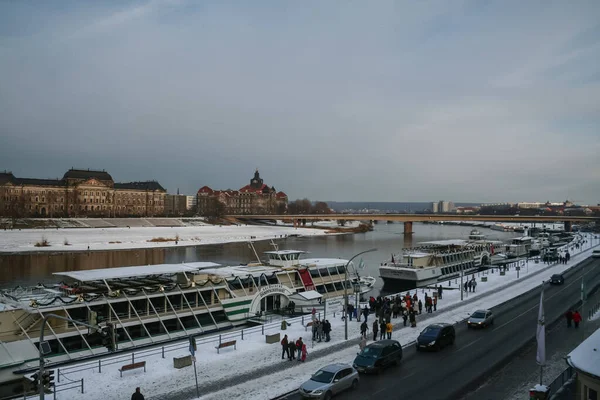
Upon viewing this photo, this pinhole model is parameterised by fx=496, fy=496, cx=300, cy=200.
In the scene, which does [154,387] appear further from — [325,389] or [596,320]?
[596,320]

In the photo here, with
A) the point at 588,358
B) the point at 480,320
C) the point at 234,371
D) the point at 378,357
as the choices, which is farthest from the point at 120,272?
the point at 588,358

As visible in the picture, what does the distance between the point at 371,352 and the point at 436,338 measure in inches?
188

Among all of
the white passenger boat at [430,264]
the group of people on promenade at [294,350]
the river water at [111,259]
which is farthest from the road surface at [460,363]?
the river water at [111,259]

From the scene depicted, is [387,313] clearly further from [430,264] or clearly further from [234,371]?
[430,264]

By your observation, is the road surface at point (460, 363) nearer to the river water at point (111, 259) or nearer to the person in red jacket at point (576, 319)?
the person in red jacket at point (576, 319)

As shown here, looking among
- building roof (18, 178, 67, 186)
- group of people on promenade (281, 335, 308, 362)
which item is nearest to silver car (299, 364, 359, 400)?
group of people on promenade (281, 335, 308, 362)

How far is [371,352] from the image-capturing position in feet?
75.3

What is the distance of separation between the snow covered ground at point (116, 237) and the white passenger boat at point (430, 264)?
205 feet

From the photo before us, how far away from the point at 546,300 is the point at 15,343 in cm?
3771

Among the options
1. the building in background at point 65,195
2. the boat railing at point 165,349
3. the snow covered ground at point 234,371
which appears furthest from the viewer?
the building in background at point 65,195

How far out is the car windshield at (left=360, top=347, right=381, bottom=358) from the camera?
74.2 ft

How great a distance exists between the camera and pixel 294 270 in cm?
4334

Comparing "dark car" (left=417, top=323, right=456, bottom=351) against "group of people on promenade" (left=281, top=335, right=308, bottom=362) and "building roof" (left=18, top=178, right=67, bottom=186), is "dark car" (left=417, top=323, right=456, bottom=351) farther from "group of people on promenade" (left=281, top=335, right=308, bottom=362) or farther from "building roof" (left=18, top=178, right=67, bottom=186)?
"building roof" (left=18, top=178, right=67, bottom=186)

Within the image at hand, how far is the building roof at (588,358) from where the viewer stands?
13.5 meters
